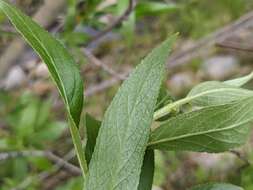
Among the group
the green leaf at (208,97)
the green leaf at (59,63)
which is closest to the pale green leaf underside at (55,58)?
the green leaf at (59,63)

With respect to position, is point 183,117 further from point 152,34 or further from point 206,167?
point 152,34

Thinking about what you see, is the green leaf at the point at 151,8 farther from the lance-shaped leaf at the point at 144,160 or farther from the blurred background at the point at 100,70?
the lance-shaped leaf at the point at 144,160

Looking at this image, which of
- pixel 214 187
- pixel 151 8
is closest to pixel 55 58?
pixel 214 187

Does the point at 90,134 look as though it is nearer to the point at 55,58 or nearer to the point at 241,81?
the point at 55,58

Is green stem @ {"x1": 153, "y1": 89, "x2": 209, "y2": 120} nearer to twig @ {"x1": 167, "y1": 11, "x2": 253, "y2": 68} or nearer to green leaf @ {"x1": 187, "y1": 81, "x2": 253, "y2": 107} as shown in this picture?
green leaf @ {"x1": 187, "y1": 81, "x2": 253, "y2": 107}

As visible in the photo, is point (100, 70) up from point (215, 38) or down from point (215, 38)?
down

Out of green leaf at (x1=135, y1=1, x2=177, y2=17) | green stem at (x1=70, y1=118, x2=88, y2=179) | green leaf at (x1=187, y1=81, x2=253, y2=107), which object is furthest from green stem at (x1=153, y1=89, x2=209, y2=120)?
green leaf at (x1=135, y1=1, x2=177, y2=17)

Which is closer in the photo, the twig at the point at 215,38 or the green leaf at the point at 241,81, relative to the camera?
the green leaf at the point at 241,81
